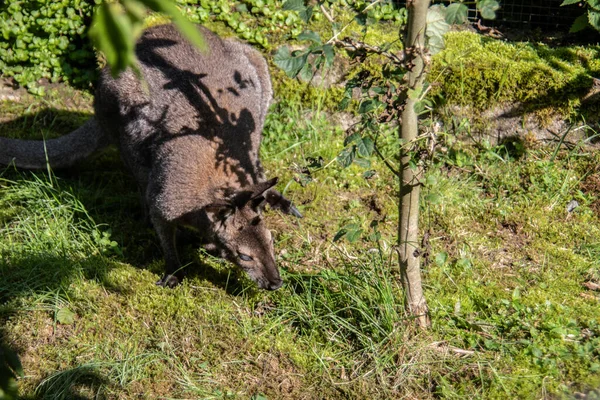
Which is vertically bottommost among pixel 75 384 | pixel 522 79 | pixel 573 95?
pixel 75 384

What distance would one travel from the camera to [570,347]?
13.0ft

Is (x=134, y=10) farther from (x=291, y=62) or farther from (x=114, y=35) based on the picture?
(x=291, y=62)

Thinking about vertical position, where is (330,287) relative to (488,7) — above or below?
below

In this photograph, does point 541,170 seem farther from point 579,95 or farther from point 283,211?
point 283,211

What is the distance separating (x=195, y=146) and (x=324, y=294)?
146cm

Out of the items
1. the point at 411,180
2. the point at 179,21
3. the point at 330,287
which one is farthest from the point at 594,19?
the point at 179,21

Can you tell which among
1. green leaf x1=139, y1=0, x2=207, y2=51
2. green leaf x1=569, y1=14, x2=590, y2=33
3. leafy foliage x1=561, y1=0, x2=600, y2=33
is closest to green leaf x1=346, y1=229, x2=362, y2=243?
green leaf x1=139, y1=0, x2=207, y2=51

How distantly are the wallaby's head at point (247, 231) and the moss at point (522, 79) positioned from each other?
214cm

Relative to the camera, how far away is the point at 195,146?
4840 mm

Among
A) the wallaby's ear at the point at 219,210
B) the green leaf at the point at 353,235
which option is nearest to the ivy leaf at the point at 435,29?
the green leaf at the point at 353,235

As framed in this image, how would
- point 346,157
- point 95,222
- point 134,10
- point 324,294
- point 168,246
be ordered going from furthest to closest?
point 95,222 → point 168,246 → point 324,294 → point 346,157 → point 134,10

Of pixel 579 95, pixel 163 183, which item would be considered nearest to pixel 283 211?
pixel 163 183

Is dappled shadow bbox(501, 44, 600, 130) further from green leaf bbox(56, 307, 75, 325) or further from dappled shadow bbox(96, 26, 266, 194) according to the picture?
green leaf bbox(56, 307, 75, 325)

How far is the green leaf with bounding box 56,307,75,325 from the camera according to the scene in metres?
4.43
